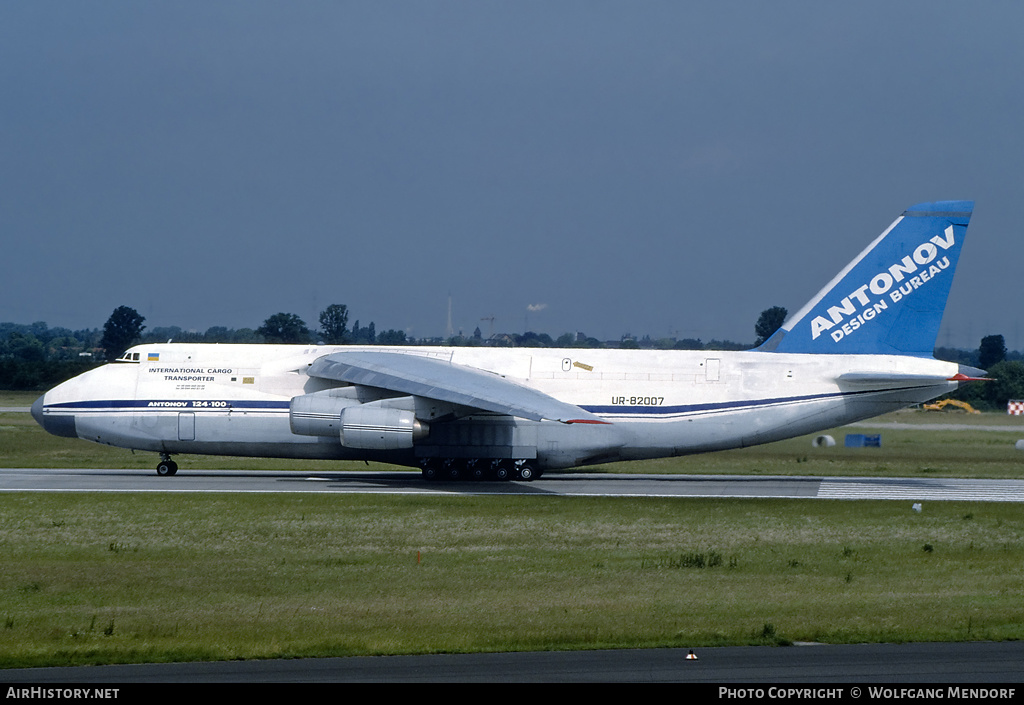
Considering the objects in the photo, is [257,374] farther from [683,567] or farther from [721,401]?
[683,567]

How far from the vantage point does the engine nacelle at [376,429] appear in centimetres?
2750

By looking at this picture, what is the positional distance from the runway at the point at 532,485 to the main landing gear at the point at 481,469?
0.44 metres

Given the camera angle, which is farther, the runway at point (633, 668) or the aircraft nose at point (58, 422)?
the aircraft nose at point (58, 422)

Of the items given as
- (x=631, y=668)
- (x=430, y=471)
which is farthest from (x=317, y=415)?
(x=631, y=668)

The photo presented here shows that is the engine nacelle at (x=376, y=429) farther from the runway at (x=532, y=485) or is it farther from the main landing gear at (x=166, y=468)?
the main landing gear at (x=166, y=468)

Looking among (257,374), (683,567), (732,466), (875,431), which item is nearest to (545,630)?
(683,567)

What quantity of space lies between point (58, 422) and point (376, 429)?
10.0m

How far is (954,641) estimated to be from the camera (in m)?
12.0

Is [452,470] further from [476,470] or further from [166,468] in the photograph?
[166,468]

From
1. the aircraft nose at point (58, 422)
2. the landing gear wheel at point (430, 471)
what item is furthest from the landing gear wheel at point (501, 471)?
the aircraft nose at point (58, 422)

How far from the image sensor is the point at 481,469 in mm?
30000

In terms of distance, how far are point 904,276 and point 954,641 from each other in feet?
64.7

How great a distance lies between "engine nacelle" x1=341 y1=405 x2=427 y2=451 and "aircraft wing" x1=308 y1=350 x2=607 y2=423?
0.71m
